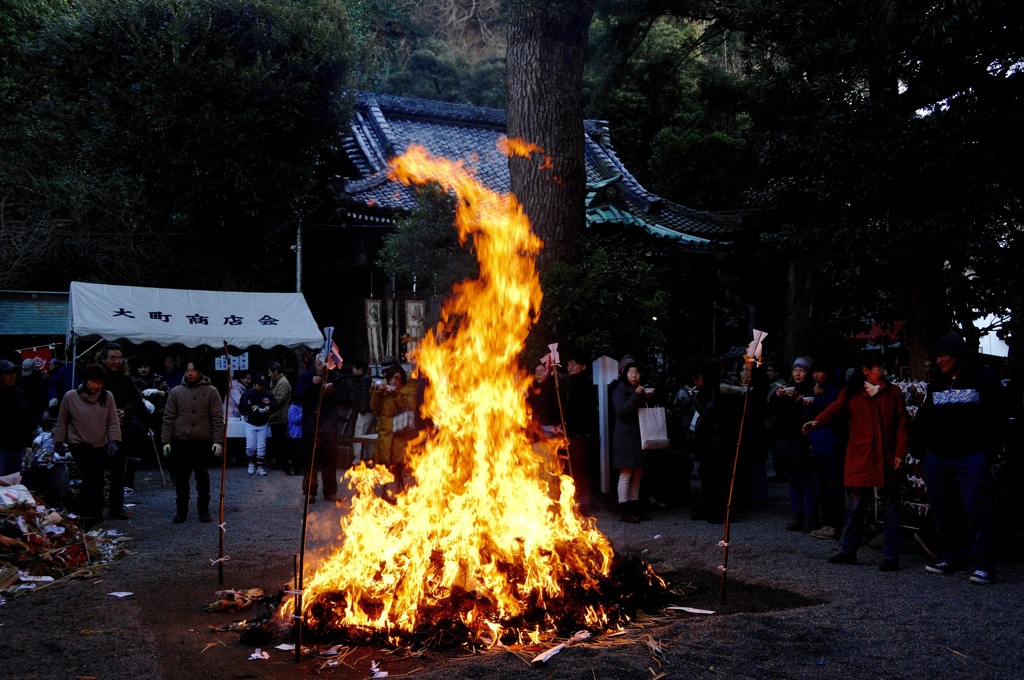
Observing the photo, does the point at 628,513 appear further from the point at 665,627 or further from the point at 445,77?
the point at 445,77

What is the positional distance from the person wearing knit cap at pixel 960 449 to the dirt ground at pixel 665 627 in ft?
1.06

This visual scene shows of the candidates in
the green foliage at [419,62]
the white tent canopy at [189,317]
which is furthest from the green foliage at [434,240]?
the green foliage at [419,62]

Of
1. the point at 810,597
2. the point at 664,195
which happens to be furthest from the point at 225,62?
the point at 810,597

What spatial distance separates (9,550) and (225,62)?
41.8ft

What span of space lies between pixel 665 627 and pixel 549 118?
7.70 metres

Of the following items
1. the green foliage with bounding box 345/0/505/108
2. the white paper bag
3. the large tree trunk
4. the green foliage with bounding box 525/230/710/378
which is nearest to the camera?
the white paper bag

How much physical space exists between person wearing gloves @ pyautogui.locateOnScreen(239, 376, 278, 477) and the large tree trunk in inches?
261

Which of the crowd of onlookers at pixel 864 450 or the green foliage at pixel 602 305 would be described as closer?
the crowd of onlookers at pixel 864 450

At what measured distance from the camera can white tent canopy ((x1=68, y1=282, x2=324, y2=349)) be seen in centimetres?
1466

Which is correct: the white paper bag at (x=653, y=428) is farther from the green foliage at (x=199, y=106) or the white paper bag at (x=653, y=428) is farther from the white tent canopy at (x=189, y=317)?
the green foliage at (x=199, y=106)

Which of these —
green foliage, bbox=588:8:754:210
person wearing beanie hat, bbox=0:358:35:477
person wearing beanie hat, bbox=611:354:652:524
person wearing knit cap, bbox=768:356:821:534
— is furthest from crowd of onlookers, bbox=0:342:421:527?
green foliage, bbox=588:8:754:210

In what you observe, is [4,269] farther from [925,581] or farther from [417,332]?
[925,581]

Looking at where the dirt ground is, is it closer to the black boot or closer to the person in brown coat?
the black boot

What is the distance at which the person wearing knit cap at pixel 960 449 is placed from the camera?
22.1 feet
